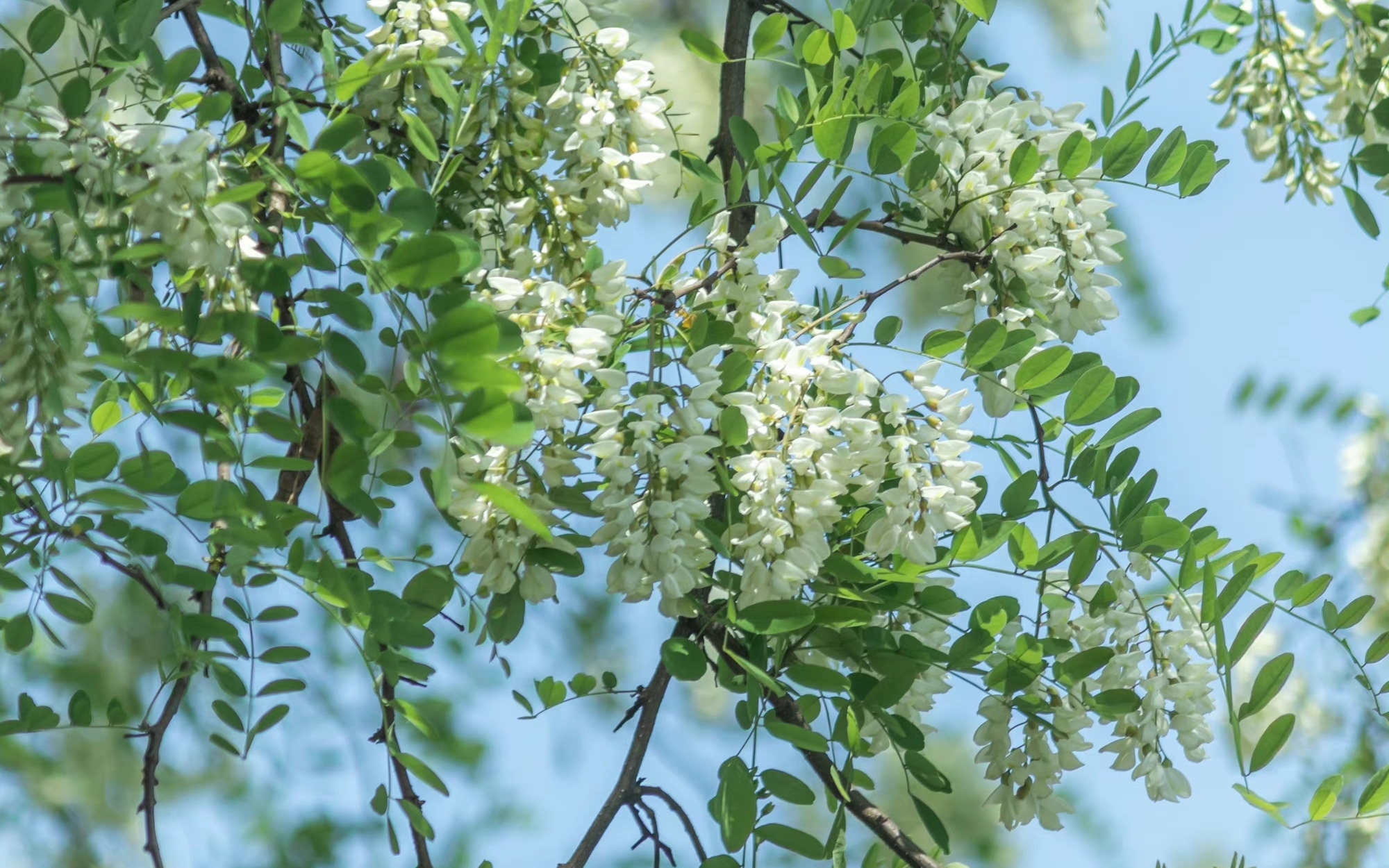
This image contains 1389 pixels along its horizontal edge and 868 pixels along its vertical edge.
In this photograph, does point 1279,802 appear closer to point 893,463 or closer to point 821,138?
point 893,463

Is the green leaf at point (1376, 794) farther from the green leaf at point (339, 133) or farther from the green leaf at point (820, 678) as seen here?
the green leaf at point (339, 133)

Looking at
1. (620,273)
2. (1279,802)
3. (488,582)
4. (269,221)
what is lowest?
(1279,802)

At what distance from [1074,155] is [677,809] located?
36 centimetres

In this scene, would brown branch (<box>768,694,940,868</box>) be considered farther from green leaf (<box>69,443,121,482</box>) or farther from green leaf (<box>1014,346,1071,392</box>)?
green leaf (<box>69,443,121,482</box>)

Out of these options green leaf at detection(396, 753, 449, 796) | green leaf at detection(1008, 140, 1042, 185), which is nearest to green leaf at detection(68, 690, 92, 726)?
green leaf at detection(396, 753, 449, 796)

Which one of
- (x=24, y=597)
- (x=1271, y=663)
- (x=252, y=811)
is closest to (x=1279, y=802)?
(x=1271, y=663)

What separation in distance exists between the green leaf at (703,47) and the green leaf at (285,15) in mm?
170

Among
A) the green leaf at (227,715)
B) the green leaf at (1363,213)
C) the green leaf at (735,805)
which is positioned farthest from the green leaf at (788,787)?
the green leaf at (1363,213)

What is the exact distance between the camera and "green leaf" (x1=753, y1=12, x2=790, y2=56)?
1.94 feet

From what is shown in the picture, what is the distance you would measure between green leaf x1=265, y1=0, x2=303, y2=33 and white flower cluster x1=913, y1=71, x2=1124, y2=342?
0.28 m

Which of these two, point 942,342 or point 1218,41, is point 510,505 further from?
point 1218,41

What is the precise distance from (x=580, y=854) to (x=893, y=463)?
24 centimetres

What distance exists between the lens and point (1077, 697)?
1.74 ft

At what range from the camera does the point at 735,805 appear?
50 centimetres
